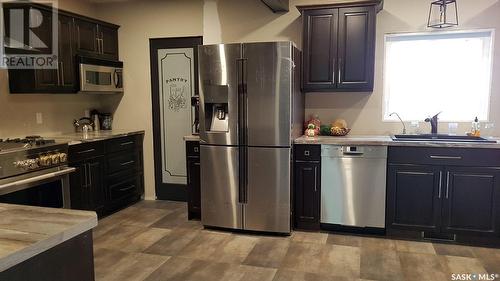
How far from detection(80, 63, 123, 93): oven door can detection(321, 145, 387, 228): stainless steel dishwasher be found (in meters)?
2.76

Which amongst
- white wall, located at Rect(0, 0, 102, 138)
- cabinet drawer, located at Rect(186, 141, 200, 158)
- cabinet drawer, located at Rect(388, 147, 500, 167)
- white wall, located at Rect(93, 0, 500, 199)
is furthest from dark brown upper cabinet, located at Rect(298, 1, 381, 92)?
white wall, located at Rect(0, 0, 102, 138)

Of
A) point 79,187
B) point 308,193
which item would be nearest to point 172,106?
point 79,187

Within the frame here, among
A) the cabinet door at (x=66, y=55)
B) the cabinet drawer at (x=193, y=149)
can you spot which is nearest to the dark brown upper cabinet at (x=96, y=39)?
the cabinet door at (x=66, y=55)

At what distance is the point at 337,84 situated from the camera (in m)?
3.96

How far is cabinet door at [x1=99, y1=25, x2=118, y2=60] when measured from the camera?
15.5ft

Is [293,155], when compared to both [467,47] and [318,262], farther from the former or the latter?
[467,47]

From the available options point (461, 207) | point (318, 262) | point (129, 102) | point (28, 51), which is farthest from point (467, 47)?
point (28, 51)

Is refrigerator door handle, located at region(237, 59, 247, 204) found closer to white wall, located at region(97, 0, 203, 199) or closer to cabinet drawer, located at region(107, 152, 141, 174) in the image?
white wall, located at region(97, 0, 203, 199)

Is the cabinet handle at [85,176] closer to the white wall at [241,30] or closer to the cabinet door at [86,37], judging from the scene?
the white wall at [241,30]

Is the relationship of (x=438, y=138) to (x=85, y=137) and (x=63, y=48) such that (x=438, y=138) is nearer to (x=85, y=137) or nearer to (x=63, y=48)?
(x=85, y=137)

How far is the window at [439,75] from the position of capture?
395 cm

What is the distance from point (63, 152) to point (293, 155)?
2278 millimetres

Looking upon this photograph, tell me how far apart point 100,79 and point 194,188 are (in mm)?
1791

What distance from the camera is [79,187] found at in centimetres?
394
